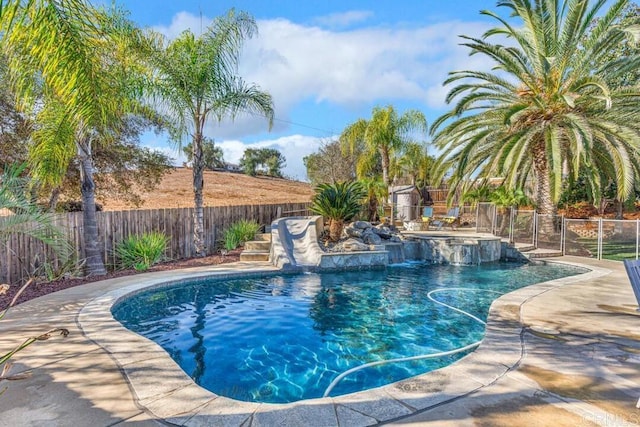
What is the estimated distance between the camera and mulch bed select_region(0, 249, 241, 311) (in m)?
6.17

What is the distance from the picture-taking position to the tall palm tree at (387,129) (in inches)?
690

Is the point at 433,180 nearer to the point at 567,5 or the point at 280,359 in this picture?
the point at 567,5

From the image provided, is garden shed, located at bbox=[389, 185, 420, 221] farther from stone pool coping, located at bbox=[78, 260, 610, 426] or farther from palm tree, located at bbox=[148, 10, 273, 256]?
stone pool coping, located at bbox=[78, 260, 610, 426]

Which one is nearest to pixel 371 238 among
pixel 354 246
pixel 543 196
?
pixel 354 246

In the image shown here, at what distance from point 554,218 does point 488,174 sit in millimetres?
2643

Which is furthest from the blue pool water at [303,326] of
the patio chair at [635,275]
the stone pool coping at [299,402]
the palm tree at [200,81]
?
the palm tree at [200,81]

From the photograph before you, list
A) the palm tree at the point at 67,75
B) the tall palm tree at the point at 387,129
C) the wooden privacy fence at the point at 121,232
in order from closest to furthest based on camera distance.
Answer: the palm tree at the point at 67,75
the wooden privacy fence at the point at 121,232
the tall palm tree at the point at 387,129

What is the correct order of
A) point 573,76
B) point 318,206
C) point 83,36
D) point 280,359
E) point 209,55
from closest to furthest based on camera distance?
point 280,359, point 83,36, point 209,55, point 573,76, point 318,206

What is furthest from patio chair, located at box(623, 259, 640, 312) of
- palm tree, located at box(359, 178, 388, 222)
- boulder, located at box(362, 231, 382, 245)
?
palm tree, located at box(359, 178, 388, 222)

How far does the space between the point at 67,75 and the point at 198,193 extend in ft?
20.7

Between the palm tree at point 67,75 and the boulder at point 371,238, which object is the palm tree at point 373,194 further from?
the palm tree at point 67,75

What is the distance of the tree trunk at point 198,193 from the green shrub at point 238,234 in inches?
37.8

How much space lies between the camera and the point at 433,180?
1375 cm

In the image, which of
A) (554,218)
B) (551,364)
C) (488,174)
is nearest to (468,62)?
(488,174)
